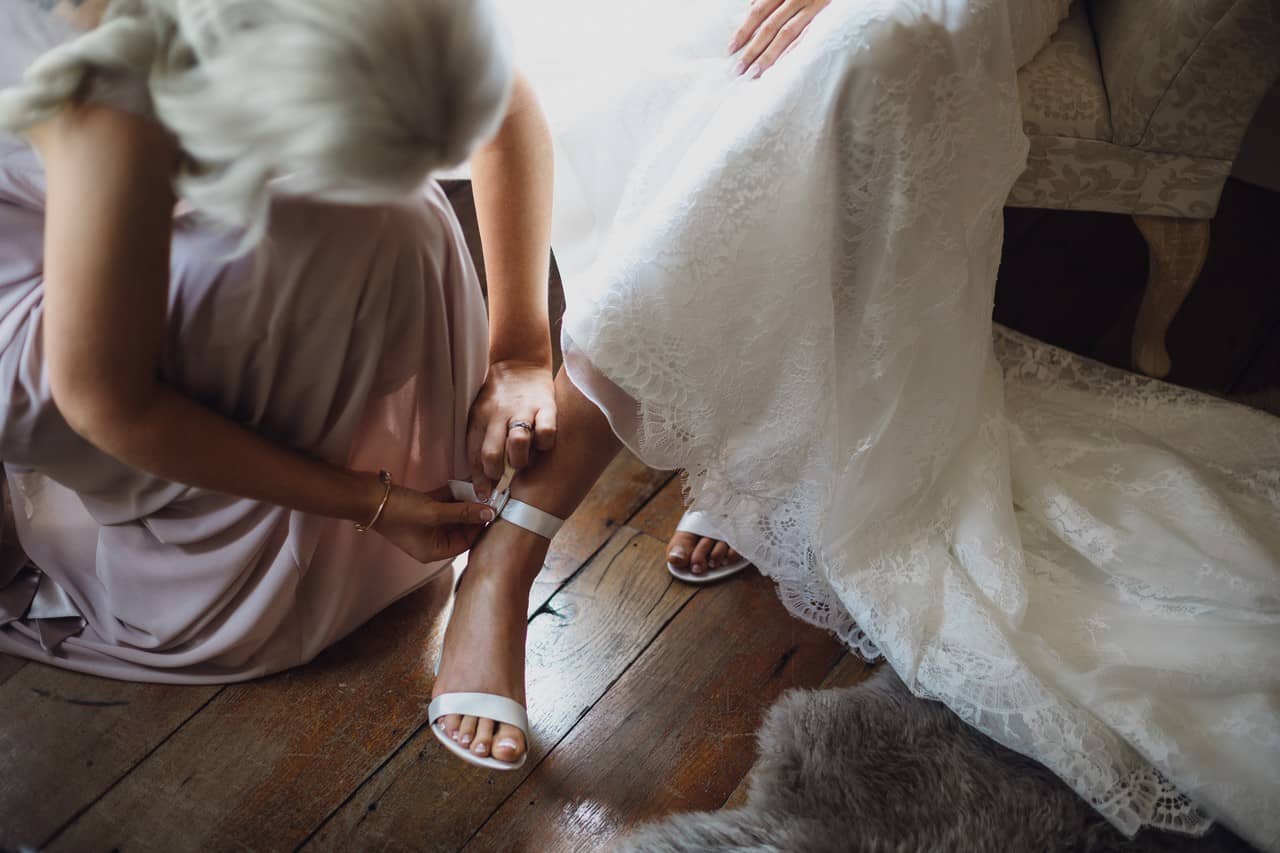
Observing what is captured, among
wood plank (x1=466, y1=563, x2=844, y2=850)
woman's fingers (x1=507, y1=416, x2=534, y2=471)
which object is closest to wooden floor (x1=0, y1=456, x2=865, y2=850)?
wood plank (x1=466, y1=563, x2=844, y2=850)

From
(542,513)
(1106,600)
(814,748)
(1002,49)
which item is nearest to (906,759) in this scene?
(814,748)

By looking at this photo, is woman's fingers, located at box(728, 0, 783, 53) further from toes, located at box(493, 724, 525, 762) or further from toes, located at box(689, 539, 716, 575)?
toes, located at box(493, 724, 525, 762)

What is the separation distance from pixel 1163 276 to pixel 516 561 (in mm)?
1001

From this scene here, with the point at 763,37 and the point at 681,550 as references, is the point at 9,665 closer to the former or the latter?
the point at 681,550

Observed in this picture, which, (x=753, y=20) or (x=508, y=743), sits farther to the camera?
(x=753, y=20)

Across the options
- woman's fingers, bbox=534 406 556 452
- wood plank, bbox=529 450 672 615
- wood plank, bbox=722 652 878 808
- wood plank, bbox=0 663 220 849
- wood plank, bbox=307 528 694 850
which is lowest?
wood plank, bbox=0 663 220 849

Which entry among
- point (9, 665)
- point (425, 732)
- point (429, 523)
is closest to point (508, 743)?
point (425, 732)

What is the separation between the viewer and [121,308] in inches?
32.3

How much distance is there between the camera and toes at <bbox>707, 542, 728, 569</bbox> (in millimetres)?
1333

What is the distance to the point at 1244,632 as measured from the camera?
1.16 metres

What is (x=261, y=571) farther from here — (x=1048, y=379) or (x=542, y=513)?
(x=1048, y=379)

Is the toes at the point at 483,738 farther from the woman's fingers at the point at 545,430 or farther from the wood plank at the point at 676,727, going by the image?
the woman's fingers at the point at 545,430

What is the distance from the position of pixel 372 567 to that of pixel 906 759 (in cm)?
62

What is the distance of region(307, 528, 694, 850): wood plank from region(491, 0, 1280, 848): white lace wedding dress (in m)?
0.17
